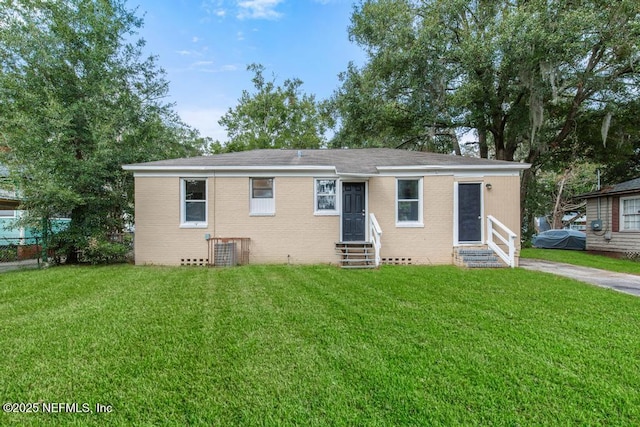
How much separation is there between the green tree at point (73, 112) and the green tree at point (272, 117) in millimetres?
14975

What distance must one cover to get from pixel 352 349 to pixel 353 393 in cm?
77

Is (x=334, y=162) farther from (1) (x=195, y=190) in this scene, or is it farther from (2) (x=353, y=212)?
(1) (x=195, y=190)

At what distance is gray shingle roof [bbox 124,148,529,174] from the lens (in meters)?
9.27

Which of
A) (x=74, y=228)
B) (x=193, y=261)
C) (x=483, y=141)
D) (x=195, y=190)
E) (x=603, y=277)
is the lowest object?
(x=603, y=277)

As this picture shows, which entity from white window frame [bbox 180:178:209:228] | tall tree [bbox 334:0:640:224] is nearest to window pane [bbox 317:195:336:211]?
white window frame [bbox 180:178:209:228]

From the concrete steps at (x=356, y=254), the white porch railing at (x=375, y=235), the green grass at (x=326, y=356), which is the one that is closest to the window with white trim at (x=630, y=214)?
the green grass at (x=326, y=356)

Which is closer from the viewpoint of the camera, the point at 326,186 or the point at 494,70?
the point at 326,186

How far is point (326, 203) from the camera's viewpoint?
9.63 metres

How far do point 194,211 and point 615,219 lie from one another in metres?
16.8

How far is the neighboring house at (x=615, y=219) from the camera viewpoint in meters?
12.4

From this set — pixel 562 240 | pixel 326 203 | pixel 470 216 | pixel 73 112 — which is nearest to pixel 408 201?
pixel 470 216

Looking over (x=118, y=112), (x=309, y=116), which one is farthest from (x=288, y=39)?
(x=118, y=112)

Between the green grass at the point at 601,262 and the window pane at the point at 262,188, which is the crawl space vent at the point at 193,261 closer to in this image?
the window pane at the point at 262,188

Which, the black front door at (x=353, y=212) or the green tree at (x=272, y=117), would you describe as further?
the green tree at (x=272, y=117)
